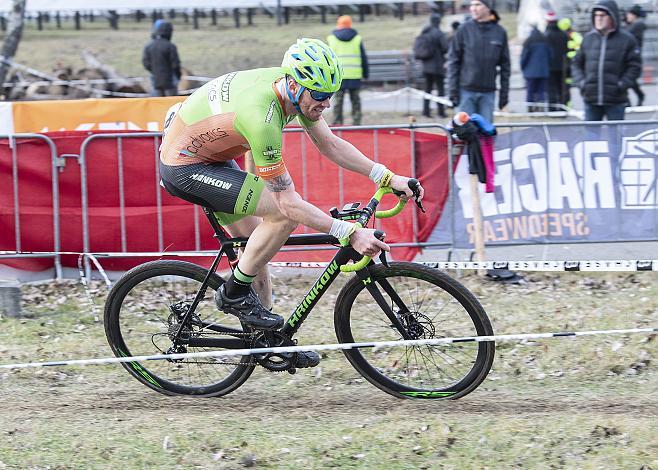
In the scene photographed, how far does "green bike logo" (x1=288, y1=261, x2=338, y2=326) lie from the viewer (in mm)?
5762

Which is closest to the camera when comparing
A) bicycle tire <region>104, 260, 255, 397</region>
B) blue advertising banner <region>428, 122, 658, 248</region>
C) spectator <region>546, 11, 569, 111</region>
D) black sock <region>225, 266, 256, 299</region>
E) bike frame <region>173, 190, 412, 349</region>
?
bike frame <region>173, 190, 412, 349</region>

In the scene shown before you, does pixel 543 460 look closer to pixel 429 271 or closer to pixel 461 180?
pixel 429 271

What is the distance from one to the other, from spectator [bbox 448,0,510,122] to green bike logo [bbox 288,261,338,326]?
5658 millimetres

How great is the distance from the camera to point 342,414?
5.75 meters

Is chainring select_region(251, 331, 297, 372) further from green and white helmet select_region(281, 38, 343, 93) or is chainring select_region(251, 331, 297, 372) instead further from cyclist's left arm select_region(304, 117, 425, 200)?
green and white helmet select_region(281, 38, 343, 93)

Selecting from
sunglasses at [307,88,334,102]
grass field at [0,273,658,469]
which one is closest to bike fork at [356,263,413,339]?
grass field at [0,273,658,469]

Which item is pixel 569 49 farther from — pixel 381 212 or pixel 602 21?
pixel 381 212

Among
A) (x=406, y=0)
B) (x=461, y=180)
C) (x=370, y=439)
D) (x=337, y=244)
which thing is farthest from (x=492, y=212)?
(x=406, y=0)

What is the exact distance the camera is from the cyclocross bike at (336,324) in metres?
5.64

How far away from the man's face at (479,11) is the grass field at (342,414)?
13.6ft

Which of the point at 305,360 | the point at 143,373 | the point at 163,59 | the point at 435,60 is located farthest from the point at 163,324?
the point at 435,60

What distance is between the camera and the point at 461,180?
351 inches

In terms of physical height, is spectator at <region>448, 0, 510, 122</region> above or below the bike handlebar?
above

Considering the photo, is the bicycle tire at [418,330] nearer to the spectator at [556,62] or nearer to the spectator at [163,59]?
the spectator at [163,59]
